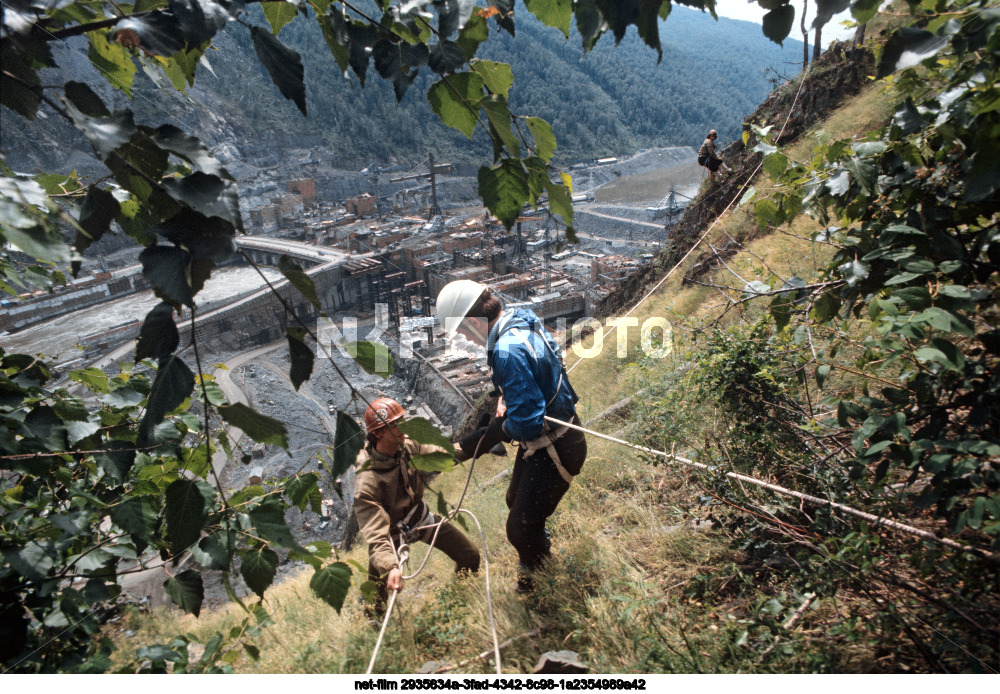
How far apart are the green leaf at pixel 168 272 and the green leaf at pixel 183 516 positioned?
11.4 inches

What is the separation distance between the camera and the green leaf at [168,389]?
1.94ft

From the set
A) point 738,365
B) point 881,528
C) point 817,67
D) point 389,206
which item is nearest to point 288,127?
point 389,206

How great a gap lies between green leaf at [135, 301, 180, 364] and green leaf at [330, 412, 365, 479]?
0.77ft

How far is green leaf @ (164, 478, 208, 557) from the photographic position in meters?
0.68

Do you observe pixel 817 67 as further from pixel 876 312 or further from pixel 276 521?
pixel 276 521

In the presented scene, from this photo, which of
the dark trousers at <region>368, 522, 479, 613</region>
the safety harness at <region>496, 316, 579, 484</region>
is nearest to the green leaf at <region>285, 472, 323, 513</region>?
the safety harness at <region>496, 316, 579, 484</region>

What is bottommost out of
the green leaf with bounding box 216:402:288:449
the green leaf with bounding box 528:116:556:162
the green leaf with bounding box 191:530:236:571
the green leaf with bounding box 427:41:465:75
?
the green leaf with bounding box 191:530:236:571

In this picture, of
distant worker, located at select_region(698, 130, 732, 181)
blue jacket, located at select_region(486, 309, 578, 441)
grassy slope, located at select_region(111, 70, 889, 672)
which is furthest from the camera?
distant worker, located at select_region(698, 130, 732, 181)

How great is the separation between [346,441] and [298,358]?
0.50 feet

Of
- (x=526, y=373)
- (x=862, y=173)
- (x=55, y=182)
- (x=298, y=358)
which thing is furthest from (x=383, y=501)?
(x=862, y=173)

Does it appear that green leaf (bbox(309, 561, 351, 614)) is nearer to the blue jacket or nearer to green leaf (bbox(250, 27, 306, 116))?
green leaf (bbox(250, 27, 306, 116))

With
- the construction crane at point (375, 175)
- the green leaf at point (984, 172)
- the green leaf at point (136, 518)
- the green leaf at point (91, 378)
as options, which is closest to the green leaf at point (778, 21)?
the green leaf at point (984, 172)

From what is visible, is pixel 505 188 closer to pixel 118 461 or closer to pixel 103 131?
pixel 103 131

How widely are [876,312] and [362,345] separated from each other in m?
1.43
